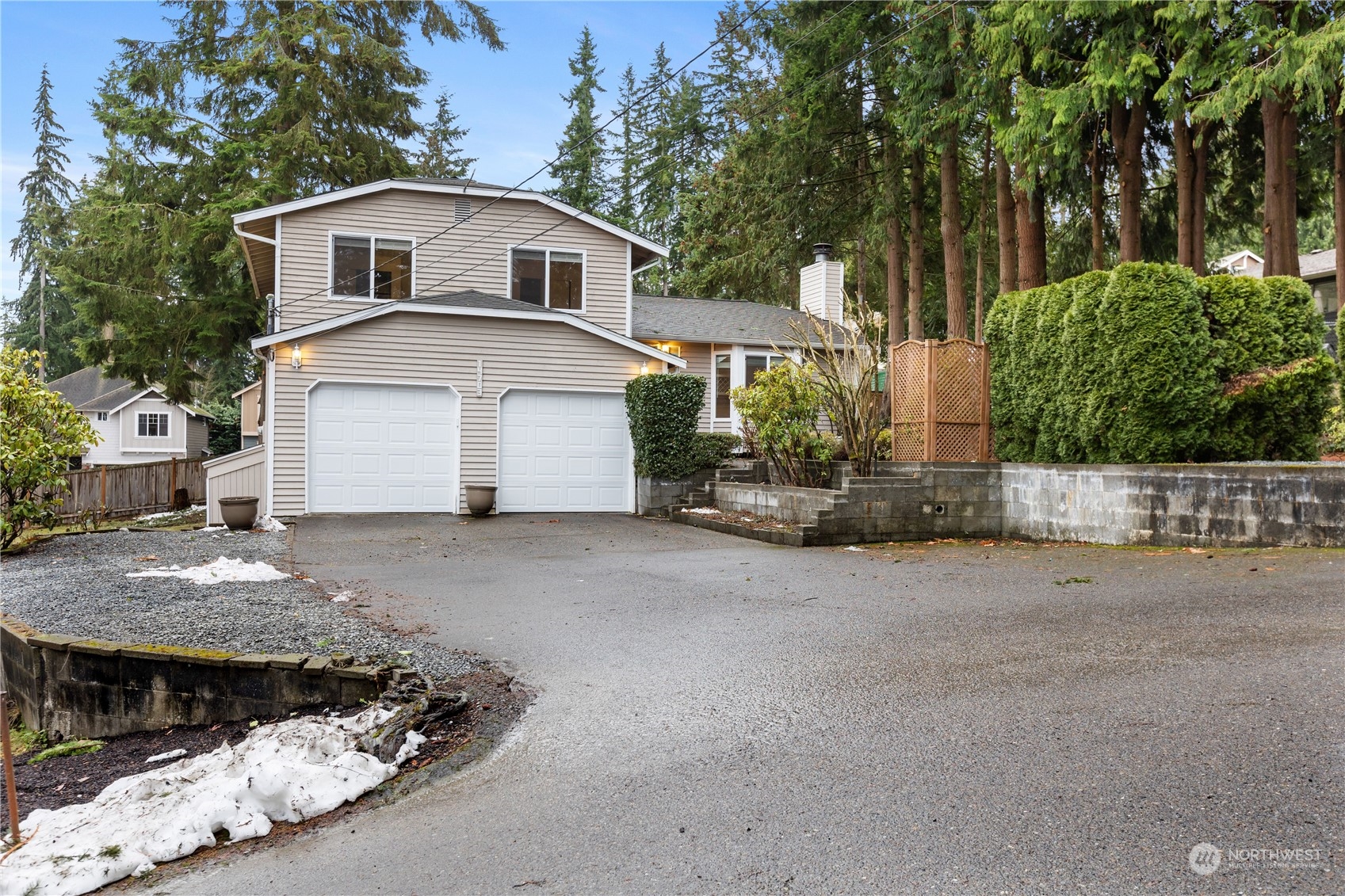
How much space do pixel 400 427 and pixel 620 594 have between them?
887 centimetres

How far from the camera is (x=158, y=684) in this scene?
16.5 feet

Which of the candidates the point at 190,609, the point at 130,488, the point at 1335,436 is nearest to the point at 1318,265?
the point at 1335,436

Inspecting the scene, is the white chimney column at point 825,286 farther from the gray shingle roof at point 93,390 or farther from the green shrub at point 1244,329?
the gray shingle roof at point 93,390

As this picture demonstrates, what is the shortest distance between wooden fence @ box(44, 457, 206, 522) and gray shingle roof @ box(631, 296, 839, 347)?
36.0 ft

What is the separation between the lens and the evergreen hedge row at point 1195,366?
30.6 feet

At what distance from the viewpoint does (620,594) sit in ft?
24.2

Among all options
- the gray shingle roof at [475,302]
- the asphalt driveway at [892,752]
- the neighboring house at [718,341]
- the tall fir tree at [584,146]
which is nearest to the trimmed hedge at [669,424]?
the gray shingle roof at [475,302]

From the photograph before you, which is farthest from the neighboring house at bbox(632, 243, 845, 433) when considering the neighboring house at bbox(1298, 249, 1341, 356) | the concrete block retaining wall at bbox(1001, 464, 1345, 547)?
the neighboring house at bbox(1298, 249, 1341, 356)

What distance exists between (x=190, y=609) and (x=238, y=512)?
22.2ft

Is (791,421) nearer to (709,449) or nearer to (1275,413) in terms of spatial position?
(709,449)

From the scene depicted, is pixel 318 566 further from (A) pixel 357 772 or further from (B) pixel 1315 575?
(B) pixel 1315 575

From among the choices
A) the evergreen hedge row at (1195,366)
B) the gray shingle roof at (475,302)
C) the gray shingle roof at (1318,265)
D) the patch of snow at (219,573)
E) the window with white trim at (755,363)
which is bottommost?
the patch of snow at (219,573)

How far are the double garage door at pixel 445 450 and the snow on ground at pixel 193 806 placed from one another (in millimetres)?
11114

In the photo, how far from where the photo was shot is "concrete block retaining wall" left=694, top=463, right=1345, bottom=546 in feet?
27.1
